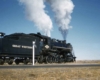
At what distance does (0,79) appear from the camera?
11.5m

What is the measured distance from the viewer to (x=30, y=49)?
3444cm

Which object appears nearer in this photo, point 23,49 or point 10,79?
point 10,79

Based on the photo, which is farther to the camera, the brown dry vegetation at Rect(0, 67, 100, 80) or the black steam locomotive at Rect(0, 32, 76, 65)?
the black steam locomotive at Rect(0, 32, 76, 65)

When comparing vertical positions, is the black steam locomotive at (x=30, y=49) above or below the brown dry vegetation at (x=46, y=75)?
above

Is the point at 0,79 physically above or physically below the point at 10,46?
below

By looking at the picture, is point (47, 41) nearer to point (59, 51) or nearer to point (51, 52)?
point (51, 52)

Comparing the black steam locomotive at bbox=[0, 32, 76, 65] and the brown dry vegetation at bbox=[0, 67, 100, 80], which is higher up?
the black steam locomotive at bbox=[0, 32, 76, 65]

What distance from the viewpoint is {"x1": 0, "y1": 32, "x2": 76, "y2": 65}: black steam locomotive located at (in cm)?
2966

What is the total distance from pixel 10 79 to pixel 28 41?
75.3 feet

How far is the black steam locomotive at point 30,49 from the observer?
29.7 meters

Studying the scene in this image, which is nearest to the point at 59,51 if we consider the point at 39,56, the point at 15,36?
the point at 39,56

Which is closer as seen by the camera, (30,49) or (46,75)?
(46,75)

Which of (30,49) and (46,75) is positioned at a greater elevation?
(30,49)

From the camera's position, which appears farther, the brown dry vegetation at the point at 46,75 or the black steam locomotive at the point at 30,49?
the black steam locomotive at the point at 30,49
